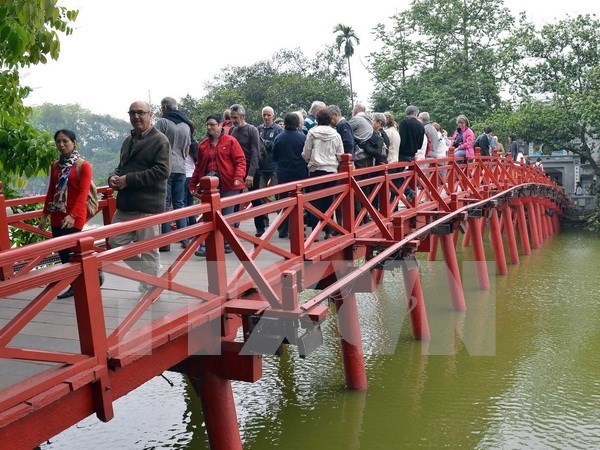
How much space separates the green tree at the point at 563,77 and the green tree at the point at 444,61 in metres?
1.58

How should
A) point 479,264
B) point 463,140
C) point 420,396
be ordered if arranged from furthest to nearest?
point 463,140 → point 479,264 → point 420,396

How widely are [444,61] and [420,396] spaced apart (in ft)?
84.1

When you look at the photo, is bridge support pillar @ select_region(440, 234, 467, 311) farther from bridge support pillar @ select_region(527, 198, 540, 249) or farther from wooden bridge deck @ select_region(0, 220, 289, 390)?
bridge support pillar @ select_region(527, 198, 540, 249)

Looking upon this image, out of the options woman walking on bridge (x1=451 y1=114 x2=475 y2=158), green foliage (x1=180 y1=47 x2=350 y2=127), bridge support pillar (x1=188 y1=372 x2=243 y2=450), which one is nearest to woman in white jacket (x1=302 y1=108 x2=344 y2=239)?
bridge support pillar (x1=188 y1=372 x2=243 y2=450)

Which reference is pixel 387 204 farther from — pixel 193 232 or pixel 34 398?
pixel 34 398

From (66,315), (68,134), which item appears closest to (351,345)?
(66,315)

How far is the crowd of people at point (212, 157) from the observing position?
5672mm

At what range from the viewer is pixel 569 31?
85.0ft

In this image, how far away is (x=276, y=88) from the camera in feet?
126

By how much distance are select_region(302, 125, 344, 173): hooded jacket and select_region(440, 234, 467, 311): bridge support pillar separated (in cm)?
468

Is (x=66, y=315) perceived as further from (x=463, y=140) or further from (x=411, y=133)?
(x=463, y=140)

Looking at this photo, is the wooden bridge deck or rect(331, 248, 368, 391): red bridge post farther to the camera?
rect(331, 248, 368, 391): red bridge post

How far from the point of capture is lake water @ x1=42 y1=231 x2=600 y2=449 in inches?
294

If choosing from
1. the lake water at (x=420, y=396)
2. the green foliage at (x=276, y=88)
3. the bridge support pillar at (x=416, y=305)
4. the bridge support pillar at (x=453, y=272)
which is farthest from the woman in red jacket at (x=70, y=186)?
the green foliage at (x=276, y=88)
